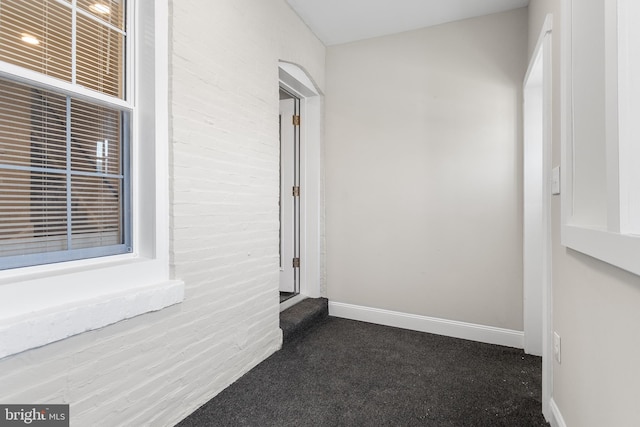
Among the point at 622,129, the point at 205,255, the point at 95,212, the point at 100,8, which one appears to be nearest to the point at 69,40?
the point at 100,8

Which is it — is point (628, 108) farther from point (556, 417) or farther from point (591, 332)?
point (556, 417)

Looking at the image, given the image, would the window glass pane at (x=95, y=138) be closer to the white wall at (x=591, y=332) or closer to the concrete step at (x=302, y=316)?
the concrete step at (x=302, y=316)

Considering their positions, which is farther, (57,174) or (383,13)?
(383,13)

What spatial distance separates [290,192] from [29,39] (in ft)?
7.46

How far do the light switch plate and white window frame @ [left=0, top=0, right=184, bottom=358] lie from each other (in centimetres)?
191

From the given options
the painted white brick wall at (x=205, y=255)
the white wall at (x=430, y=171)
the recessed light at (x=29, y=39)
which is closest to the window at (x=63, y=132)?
the recessed light at (x=29, y=39)

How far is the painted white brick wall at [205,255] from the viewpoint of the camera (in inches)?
48.4

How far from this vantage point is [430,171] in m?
2.84

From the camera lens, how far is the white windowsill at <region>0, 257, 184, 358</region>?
1.02m

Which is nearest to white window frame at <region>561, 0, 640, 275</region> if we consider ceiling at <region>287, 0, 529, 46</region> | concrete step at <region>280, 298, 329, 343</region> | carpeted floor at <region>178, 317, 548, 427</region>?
carpeted floor at <region>178, 317, 548, 427</region>

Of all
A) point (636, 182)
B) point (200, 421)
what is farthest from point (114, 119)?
point (636, 182)

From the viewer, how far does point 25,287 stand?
3.49 feet

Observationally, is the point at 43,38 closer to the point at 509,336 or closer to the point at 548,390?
the point at 548,390

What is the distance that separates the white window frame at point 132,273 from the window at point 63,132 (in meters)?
0.04
